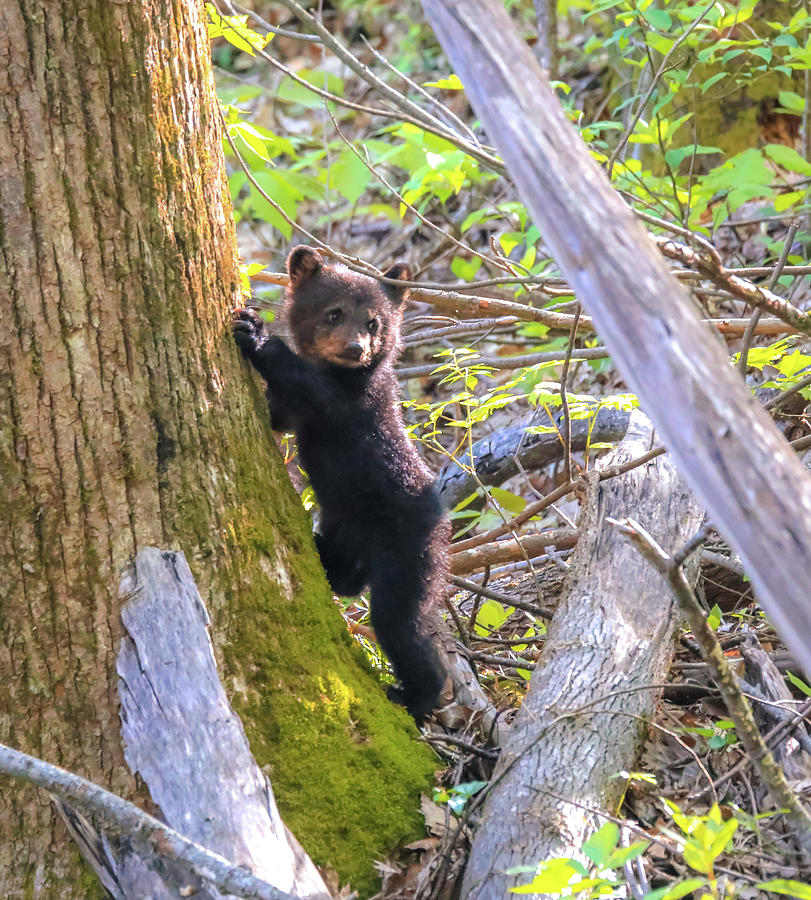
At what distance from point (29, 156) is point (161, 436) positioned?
835 millimetres

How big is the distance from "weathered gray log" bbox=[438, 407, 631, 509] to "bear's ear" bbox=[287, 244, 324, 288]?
140cm

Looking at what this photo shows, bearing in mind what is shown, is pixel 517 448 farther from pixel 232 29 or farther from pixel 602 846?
pixel 602 846

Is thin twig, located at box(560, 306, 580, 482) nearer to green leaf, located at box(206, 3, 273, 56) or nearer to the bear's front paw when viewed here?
the bear's front paw

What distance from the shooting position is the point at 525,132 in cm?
178

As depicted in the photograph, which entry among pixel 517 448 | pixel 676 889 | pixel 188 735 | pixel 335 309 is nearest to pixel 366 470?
pixel 335 309

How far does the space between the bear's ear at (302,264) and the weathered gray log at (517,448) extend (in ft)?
4.60

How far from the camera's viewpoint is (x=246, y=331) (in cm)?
313

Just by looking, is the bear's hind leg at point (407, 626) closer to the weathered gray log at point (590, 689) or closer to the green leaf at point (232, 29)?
the weathered gray log at point (590, 689)

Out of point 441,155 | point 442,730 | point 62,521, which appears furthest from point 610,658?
point 441,155

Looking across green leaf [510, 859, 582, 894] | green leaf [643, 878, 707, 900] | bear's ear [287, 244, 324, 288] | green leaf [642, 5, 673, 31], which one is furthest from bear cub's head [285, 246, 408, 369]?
green leaf [643, 878, 707, 900]

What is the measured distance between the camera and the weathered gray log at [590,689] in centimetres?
264

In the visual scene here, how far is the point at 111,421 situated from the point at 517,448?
3.01 m

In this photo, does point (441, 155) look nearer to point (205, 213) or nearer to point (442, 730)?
point (205, 213)

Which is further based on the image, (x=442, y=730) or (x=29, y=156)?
(x=442, y=730)
